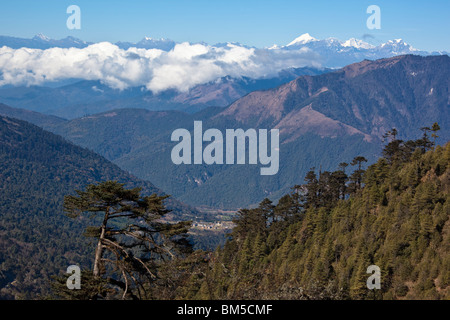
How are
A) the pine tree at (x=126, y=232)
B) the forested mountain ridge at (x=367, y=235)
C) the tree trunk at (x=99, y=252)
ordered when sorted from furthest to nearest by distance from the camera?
the forested mountain ridge at (x=367, y=235) → the tree trunk at (x=99, y=252) → the pine tree at (x=126, y=232)

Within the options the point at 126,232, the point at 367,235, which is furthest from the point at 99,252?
the point at 367,235

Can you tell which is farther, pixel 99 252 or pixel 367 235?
pixel 367 235

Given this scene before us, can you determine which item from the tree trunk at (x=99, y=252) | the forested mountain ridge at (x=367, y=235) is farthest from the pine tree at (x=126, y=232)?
the forested mountain ridge at (x=367, y=235)

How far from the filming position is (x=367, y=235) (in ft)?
215

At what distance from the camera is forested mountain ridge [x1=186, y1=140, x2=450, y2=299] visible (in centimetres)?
5288

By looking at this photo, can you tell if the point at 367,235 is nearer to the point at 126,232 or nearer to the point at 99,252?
the point at 126,232

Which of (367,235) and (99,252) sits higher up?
(99,252)

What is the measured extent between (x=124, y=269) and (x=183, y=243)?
349cm

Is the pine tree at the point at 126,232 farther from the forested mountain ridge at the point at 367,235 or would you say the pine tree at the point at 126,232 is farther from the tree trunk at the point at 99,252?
the forested mountain ridge at the point at 367,235

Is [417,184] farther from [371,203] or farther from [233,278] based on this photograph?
[233,278]

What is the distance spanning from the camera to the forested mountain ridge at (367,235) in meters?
52.9

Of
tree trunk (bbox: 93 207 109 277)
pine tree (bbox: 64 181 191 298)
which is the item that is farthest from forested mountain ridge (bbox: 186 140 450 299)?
tree trunk (bbox: 93 207 109 277)

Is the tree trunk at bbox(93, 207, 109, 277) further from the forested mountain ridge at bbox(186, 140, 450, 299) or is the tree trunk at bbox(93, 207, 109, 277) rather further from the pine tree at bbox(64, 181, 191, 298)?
the forested mountain ridge at bbox(186, 140, 450, 299)
